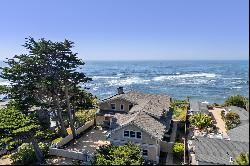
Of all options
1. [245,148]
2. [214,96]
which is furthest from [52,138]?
[214,96]

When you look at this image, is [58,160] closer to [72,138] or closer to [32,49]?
[72,138]

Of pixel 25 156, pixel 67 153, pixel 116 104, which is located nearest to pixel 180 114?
pixel 116 104

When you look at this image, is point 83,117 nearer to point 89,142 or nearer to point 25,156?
point 89,142

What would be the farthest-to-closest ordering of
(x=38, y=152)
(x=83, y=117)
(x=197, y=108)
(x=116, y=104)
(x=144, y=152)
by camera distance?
(x=197, y=108)
(x=83, y=117)
(x=116, y=104)
(x=38, y=152)
(x=144, y=152)

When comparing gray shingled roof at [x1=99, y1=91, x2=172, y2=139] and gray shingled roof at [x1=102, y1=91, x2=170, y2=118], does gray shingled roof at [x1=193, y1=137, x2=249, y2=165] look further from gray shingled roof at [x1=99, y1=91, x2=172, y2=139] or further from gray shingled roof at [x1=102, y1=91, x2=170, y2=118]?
gray shingled roof at [x1=102, y1=91, x2=170, y2=118]

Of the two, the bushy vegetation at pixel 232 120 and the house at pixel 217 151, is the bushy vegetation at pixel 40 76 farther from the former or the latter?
the bushy vegetation at pixel 232 120

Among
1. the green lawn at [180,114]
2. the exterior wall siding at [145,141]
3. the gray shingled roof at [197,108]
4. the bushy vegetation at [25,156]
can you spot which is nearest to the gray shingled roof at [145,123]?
the exterior wall siding at [145,141]
